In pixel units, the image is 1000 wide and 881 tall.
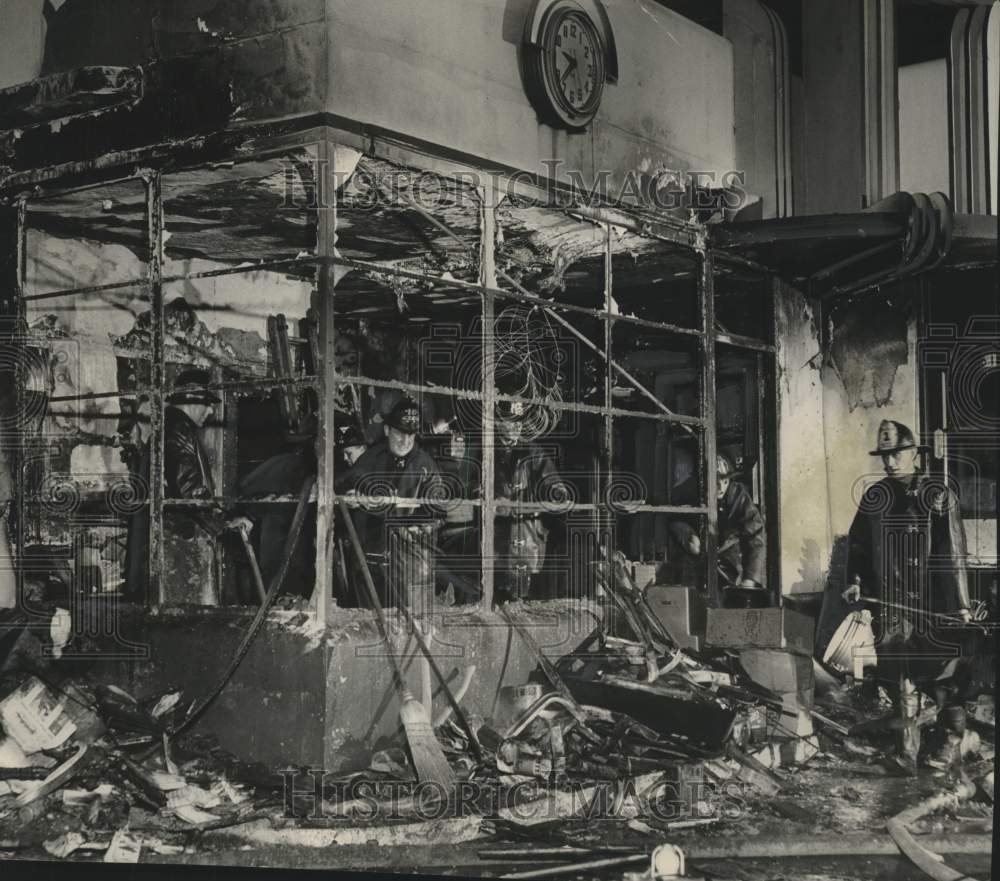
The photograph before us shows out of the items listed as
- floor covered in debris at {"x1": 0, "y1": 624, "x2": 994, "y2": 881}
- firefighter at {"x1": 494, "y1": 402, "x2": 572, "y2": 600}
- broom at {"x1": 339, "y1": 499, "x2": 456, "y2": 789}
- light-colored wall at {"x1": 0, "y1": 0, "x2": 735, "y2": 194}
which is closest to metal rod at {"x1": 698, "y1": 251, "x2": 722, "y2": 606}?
light-colored wall at {"x1": 0, "y1": 0, "x2": 735, "y2": 194}

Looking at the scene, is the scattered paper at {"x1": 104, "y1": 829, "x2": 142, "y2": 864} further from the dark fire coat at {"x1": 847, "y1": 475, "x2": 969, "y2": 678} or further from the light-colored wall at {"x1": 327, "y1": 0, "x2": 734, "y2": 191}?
the dark fire coat at {"x1": 847, "y1": 475, "x2": 969, "y2": 678}

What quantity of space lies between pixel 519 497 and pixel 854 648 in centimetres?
304

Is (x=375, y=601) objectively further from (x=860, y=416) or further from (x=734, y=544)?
(x=860, y=416)

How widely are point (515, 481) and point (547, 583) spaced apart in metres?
0.95

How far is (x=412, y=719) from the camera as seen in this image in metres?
8.89

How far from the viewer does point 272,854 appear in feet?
26.1

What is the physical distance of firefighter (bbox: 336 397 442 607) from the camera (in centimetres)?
970

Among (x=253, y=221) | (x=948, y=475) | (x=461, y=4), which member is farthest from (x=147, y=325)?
(x=948, y=475)

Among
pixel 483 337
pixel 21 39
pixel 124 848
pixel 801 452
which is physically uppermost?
pixel 21 39

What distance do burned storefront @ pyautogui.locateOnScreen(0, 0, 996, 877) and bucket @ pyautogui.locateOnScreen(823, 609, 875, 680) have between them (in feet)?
0.19

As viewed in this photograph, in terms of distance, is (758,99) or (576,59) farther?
(758,99)

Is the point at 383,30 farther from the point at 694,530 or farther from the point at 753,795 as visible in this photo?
the point at 753,795

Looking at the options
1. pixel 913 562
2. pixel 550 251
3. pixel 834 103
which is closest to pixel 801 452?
pixel 913 562

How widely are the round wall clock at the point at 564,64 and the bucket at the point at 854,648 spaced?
461cm
